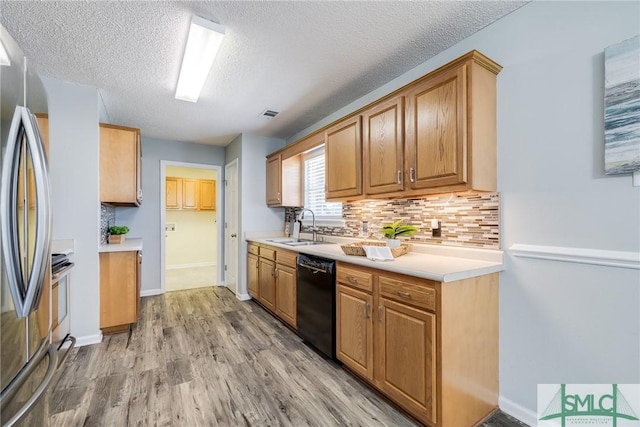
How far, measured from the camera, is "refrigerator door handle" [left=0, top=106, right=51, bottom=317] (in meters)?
0.88

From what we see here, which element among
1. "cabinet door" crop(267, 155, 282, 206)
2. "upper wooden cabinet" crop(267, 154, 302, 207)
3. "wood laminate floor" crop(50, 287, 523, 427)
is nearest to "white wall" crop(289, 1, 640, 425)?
"wood laminate floor" crop(50, 287, 523, 427)

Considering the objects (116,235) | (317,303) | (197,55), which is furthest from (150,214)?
(317,303)

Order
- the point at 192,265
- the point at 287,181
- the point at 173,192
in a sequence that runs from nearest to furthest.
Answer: the point at 287,181 → the point at 173,192 → the point at 192,265

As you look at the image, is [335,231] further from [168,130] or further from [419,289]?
[168,130]

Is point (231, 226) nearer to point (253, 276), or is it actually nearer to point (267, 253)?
point (253, 276)

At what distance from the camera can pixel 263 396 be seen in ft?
6.45

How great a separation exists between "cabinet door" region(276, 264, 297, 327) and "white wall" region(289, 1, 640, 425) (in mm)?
1833

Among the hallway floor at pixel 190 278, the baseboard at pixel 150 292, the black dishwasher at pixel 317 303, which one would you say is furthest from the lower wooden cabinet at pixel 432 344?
the hallway floor at pixel 190 278

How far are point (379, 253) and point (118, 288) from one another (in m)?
2.72

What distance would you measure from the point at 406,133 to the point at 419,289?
113 centimetres

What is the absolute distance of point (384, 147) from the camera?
7.56 feet

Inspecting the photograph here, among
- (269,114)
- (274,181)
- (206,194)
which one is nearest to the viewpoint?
(269,114)

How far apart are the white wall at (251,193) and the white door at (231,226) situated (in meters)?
0.22

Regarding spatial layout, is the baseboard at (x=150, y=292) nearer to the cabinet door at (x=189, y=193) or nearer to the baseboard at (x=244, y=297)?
the baseboard at (x=244, y=297)
